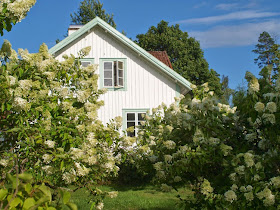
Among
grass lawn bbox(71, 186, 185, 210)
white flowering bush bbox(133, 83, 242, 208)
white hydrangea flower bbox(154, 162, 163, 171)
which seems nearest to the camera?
Result: white flowering bush bbox(133, 83, 242, 208)

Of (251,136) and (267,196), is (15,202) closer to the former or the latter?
(267,196)

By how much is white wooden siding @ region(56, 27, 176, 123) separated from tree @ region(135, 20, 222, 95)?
66.1ft

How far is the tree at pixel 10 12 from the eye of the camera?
3.94 m

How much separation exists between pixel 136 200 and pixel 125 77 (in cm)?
829

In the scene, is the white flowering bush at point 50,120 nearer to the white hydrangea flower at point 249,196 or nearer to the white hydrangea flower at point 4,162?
the white hydrangea flower at point 4,162

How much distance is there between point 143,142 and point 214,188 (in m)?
5.19

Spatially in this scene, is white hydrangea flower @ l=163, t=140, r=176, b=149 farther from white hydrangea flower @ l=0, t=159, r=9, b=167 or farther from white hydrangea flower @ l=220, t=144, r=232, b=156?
white hydrangea flower @ l=0, t=159, r=9, b=167

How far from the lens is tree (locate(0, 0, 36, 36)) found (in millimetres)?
3938

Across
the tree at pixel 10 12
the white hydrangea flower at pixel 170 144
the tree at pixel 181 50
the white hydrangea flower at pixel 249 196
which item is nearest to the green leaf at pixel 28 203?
the tree at pixel 10 12

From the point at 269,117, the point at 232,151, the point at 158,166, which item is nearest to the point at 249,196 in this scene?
the point at 232,151

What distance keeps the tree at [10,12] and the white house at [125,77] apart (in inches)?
507

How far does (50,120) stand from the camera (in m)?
4.06

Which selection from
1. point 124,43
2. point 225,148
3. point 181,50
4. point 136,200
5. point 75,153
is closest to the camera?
point 75,153

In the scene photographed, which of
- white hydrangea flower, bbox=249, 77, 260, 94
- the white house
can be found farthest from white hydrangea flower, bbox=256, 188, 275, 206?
the white house
